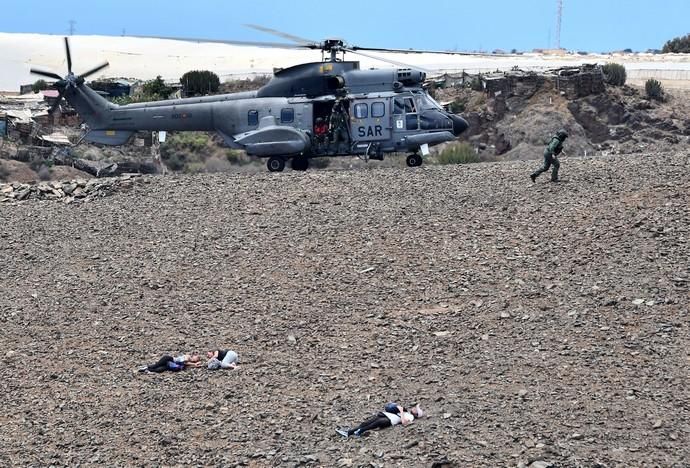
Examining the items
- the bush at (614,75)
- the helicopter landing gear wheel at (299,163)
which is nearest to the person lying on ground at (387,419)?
the helicopter landing gear wheel at (299,163)

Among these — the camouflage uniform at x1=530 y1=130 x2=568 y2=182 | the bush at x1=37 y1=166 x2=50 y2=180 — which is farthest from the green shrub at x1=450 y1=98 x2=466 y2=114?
the camouflage uniform at x1=530 y1=130 x2=568 y2=182

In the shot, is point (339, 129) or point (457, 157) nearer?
point (339, 129)

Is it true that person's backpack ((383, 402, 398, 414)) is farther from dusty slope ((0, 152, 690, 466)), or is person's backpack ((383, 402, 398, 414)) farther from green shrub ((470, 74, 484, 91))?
green shrub ((470, 74, 484, 91))

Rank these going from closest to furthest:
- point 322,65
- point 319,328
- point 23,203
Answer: point 319,328, point 23,203, point 322,65

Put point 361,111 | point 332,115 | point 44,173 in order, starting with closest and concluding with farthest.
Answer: point 361,111
point 332,115
point 44,173

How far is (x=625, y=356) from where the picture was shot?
1254 cm

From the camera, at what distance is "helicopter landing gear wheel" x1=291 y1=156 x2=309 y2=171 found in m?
25.7

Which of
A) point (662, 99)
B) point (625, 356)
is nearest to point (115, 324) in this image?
point (625, 356)

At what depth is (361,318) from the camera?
1480 centimetres

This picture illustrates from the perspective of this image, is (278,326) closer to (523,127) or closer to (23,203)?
(23,203)

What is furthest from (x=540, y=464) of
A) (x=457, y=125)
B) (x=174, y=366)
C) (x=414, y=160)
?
(x=457, y=125)

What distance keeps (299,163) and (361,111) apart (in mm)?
1880

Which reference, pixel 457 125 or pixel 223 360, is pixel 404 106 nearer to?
pixel 457 125

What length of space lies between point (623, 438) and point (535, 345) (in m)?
2.60
